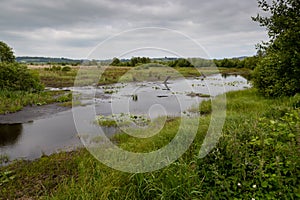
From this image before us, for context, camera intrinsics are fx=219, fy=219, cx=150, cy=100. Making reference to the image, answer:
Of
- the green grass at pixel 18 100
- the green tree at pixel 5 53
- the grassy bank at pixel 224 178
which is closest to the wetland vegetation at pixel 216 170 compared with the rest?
the grassy bank at pixel 224 178

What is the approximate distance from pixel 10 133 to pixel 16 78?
9.13 meters

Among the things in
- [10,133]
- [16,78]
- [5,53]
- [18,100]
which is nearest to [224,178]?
[10,133]

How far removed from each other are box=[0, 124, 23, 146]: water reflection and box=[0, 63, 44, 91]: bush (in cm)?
723

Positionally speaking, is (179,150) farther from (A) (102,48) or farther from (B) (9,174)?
(B) (9,174)

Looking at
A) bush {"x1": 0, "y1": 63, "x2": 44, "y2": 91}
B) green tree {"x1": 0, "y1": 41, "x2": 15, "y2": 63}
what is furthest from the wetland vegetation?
green tree {"x1": 0, "y1": 41, "x2": 15, "y2": 63}

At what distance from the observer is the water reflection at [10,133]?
823 centimetres

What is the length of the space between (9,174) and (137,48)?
434 cm

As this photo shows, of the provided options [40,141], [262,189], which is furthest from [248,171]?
[40,141]

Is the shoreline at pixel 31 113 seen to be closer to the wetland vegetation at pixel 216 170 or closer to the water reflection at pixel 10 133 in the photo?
the water reflection at pixel 10 133

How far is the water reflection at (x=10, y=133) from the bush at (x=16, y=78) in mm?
7230

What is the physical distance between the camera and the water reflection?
823 cm

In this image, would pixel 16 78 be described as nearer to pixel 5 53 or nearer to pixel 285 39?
pixel 5 53

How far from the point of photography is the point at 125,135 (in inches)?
A: 321

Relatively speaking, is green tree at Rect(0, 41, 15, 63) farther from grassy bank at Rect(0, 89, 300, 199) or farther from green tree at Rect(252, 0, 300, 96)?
green tree at Rect(252, 0, 300, 96)
